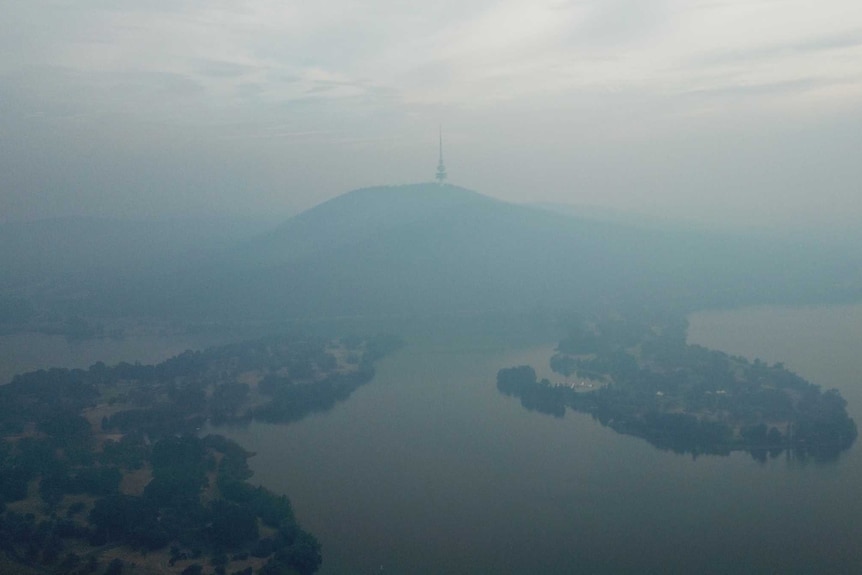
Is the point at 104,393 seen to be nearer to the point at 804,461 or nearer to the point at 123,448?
the point at 123,448

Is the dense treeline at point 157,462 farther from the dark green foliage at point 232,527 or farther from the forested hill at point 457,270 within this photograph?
the forested hill at point 457,270

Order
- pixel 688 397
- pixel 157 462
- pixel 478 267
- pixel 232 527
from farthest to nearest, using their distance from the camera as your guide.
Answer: pixel 478 267 < pixel 688 397 < pixel 157 462 < pixel 232 527

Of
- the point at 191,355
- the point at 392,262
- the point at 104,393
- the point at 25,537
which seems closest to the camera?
the point at 25,537

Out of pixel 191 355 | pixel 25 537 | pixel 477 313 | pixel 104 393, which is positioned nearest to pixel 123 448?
pixel 25 537

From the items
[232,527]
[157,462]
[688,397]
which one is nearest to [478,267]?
[688,397]

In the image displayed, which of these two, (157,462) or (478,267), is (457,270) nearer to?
(478,267)

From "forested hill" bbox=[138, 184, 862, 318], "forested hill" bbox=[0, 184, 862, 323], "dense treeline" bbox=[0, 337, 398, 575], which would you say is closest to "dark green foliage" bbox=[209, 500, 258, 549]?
"dense treeline" bbox=[0, 337, 398, 575]

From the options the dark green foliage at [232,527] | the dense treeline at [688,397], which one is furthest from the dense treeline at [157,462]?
the dense treeline at [688,397]
